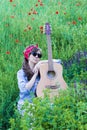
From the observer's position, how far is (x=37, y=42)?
21.7ft

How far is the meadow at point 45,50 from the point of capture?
364 centimetres

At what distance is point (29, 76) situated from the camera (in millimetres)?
5180

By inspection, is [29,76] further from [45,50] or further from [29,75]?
[45,50]

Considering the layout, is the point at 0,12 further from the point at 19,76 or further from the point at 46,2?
the point at 19,76

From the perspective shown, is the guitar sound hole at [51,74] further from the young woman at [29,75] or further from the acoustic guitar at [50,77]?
the young woman at [29,75]

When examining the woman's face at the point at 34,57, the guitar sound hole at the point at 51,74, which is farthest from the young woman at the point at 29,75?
the guitar sound hole at the point at 51,74

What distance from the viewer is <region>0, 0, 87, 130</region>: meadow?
11.9 ft

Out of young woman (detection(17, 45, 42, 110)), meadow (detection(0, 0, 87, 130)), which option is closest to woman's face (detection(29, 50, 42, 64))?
young woman (detection(17, 45, 42, 110))

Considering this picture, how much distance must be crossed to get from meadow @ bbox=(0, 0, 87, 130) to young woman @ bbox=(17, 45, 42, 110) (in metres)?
0.20

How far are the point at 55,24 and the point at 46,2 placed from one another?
1.43 m

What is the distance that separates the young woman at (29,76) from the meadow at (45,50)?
0.20m

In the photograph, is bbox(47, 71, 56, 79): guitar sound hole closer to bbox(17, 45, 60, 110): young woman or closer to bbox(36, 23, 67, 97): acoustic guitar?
bbox(36, 23, 67, 97): acoustic guitar

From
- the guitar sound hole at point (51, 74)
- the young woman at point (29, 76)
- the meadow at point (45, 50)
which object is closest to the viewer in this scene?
the meadow at point (45, 50)

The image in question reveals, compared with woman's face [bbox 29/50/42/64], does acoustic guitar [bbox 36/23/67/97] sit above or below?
below
